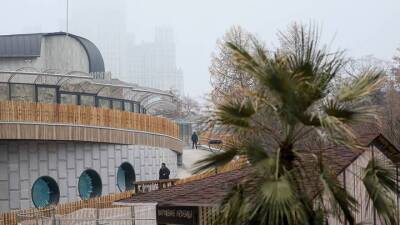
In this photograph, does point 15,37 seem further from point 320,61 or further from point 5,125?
point 320,61

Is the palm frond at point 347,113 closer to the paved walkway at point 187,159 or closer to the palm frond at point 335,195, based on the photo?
the palm frond at point 335,195

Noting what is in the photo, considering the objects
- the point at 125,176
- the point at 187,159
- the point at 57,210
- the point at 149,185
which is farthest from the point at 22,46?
the point at 149,185

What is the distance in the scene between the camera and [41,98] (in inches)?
1296

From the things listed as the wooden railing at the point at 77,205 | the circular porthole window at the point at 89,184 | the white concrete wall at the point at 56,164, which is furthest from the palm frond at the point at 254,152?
the circular porthole window at the point at 89,184

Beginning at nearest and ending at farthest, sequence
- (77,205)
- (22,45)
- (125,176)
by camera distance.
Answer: (77,205), (125,176), (22,45)

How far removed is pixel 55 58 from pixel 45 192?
537 inches

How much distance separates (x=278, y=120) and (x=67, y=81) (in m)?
25.8

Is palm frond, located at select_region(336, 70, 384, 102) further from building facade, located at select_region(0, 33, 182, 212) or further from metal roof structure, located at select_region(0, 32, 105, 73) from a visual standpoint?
metal roof structure, located at select_region(0, 32, 105, 73)

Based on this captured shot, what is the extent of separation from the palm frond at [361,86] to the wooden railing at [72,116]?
71.4 ft

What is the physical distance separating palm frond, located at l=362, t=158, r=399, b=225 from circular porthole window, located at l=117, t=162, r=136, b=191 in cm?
2829

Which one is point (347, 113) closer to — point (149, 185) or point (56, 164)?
point (149, 185)

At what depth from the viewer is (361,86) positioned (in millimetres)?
8984

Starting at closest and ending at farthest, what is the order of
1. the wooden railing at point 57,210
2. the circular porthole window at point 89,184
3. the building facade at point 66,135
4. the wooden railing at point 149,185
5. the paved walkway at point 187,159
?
1. the wooden railing at point 57,210
2. the wooden railing at point 149,185
3. the building facade at point 66,135
4. the circular porthole window at point 89,184
5. the paved walkway at point 187,159

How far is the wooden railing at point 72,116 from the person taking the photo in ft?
93.9
